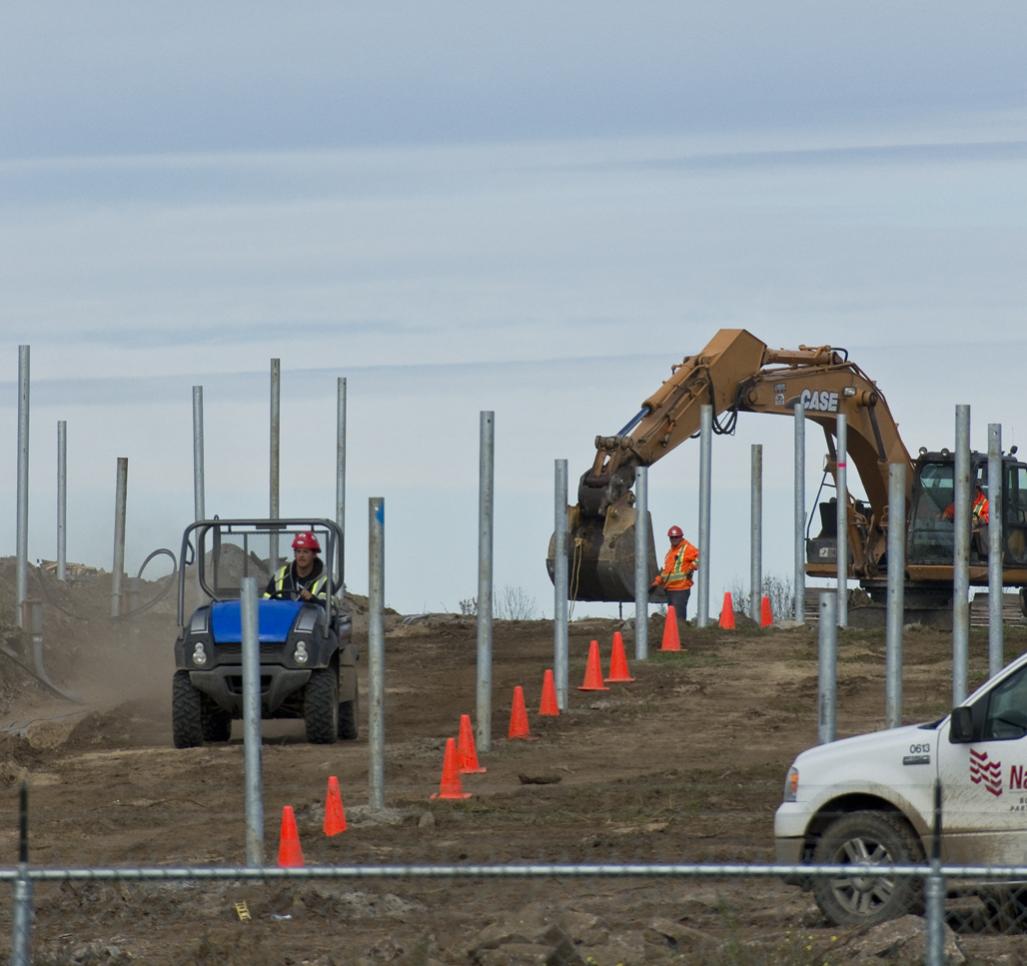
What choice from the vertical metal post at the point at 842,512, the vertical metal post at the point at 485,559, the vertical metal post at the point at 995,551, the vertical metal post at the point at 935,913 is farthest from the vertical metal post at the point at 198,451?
the vertical metal post at the point at 935,913

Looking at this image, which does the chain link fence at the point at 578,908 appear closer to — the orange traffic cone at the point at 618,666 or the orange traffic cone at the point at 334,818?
the orange traffic cone at the point at 334,818

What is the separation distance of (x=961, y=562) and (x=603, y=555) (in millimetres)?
10142

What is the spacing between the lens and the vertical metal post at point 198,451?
109 ft

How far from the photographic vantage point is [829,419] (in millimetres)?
31188

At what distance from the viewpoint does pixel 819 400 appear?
3083 cm

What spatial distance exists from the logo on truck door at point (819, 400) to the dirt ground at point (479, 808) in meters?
3.33

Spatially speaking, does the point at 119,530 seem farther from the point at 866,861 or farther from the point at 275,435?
the point at 866,861

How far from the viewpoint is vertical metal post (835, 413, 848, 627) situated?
26812 mm

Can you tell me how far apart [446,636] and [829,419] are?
679 centimetres

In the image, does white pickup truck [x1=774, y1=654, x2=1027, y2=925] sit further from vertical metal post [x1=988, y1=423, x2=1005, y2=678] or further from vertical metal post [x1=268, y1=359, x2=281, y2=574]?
vertical metal post [x1=268, y1=359, x2=281, y2=574]

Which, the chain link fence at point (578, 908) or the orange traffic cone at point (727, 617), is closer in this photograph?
the chain link fence at point (578, 908)

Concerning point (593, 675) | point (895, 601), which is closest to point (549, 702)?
point (593, 675)

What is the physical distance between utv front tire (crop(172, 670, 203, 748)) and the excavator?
29.1 feet

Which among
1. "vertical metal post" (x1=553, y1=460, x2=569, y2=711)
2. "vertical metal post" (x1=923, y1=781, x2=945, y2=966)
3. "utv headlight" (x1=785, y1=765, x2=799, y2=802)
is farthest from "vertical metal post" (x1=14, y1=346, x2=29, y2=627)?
"vertical metal post" (x1=923, y1=781, x2=945, y2=966)
